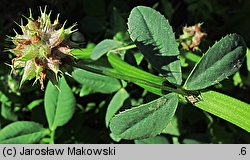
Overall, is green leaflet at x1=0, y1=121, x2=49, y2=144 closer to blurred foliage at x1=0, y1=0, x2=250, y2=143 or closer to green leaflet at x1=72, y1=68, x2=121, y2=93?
blurred foliage at x1=0, y1=0, x2=250, y2=143

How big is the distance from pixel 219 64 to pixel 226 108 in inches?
7.2

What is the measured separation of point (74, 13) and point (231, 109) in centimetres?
134

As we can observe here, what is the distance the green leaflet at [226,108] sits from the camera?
1.77 metres

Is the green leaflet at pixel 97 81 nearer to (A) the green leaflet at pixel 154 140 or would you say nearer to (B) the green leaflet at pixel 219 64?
(A) the green leaflet at pixel 154 140

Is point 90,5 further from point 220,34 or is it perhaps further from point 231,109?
point 231,109

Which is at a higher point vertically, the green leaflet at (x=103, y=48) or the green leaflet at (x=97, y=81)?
the green leaflet at (x=103, y=48)

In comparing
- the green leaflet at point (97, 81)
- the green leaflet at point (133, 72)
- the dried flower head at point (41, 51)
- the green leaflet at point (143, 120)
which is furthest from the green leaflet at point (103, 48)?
the dried flower head at point (41, 51)

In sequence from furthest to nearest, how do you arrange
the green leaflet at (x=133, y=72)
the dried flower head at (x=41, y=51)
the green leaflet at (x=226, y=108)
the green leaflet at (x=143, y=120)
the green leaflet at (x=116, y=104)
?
the green leaflet at (x=116, y=104) < the green leaflet at (x=133, y=72) < the green leaflet at (x=226, y=108) < the green leaflet at (x=143, y=120) < the dried flower head at (x=41, y=51)

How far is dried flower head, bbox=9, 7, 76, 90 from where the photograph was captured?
4.63 feet

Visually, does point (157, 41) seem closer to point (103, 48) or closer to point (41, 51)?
point (103, 48)

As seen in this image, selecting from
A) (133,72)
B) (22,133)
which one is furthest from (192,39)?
(22,133)

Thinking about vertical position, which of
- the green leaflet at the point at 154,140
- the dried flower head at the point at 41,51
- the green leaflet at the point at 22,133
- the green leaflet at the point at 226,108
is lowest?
the green leaflet at the point at 154,140

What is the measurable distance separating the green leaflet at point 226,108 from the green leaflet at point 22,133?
92cm

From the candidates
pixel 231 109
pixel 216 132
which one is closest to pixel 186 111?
pixel 216 132
